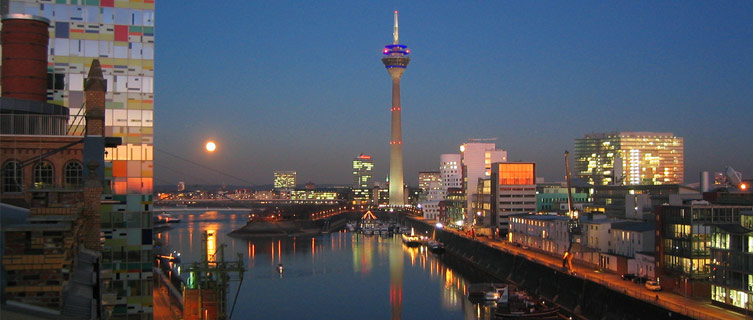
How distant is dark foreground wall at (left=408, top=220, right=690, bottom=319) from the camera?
1086 inches

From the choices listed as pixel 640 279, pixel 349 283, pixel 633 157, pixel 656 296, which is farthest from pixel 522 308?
pixel 633 157

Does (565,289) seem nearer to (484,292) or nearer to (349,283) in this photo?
(484,292)

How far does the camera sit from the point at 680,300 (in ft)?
92.2

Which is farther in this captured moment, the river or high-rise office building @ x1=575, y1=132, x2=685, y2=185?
high-rise office building @ x1=575, y1=132, x2=685, y2=185

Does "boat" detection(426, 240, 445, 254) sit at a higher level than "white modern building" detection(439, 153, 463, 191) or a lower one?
lower

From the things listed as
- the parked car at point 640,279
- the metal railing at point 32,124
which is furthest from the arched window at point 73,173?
the parked car at point 640,279

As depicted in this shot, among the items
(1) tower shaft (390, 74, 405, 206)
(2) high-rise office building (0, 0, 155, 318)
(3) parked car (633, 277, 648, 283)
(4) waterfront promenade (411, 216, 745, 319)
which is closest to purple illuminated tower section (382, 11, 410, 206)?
(1) tower shaft (390, 74, 405, 206)

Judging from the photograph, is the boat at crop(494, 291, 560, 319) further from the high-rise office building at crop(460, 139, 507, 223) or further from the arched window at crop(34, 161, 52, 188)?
the high-rise office building at crop(460, 139, 507, 223)

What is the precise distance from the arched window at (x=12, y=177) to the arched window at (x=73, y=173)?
2.22ft

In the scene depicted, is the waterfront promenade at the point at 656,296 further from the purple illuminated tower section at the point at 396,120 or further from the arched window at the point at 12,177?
the purple illuminated tower section at the point at 396,120

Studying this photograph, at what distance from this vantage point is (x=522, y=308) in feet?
115

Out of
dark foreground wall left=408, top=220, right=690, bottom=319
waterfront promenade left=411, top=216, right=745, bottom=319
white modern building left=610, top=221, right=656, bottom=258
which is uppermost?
white modern building left=610, top=221, right=656, bottom=258

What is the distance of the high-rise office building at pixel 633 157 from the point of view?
12412 centimetres

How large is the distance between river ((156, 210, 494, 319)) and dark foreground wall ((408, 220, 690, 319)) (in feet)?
5.51
